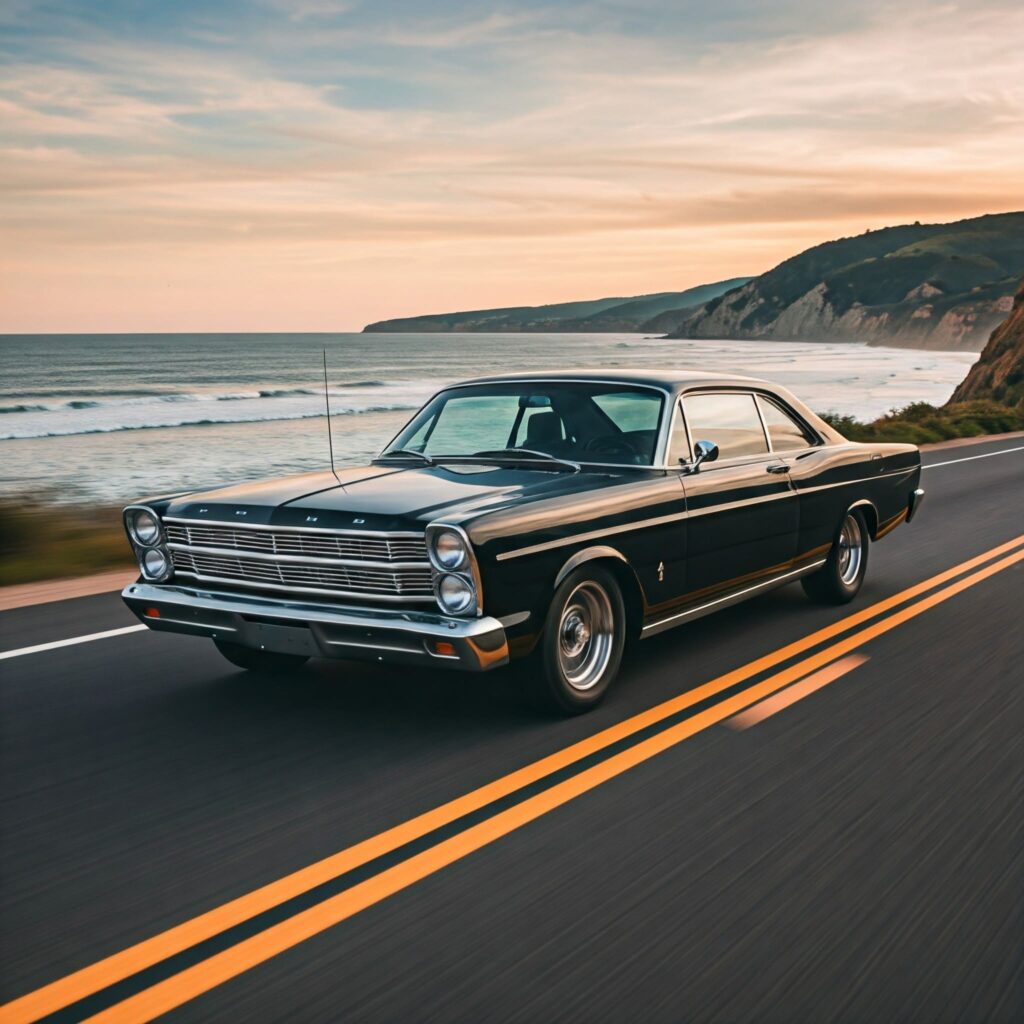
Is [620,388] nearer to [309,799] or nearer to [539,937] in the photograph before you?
[309,799]

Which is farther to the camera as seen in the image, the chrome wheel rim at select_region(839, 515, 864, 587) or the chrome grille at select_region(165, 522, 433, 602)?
the chrome wheel rim at select_region(839, 515, 864, 587)

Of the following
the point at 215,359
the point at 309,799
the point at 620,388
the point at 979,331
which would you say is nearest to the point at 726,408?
the point at 620,388

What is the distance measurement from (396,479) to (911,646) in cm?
312

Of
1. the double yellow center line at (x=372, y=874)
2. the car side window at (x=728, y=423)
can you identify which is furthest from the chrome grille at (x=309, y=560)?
the car side window at (x=728, y=423)

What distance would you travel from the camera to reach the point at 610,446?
6465mm

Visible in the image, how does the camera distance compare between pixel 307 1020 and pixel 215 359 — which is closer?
pixel 307 1020

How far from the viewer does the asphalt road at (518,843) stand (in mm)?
3076

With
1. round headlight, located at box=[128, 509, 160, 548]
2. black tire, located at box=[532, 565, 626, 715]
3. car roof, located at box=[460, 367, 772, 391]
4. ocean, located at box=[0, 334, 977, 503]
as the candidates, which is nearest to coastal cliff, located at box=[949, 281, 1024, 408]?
ocean, located at box=[0, 334, 977, 503]

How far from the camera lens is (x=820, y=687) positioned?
237 inches

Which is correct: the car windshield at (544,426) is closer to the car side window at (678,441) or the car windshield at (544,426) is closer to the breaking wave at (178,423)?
the car side window at (678,441)

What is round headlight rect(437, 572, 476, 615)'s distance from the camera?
16.5 feet

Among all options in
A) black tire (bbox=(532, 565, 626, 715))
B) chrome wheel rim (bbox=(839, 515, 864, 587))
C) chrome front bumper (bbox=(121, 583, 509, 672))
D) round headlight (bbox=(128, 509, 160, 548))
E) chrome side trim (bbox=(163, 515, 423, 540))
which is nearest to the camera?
chrome front bumper (bbox=(121, 583, 509, 672))

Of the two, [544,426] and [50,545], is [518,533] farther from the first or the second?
[50,545]

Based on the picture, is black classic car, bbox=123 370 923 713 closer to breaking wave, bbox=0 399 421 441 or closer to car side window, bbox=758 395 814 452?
car side window, bbox=758 395 814 452
